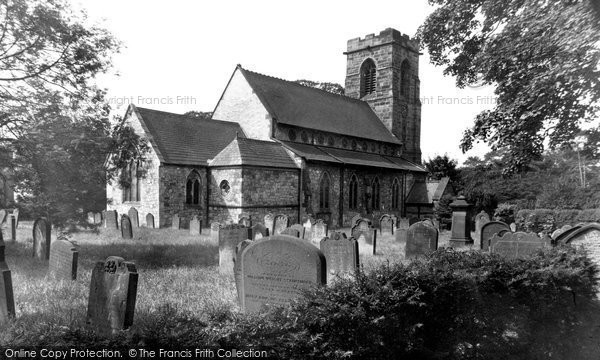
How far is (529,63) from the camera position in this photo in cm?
925

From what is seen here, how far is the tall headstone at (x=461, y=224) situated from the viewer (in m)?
14.4

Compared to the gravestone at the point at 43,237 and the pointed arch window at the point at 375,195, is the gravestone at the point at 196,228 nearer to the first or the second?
the gravestone at the point at 43,237

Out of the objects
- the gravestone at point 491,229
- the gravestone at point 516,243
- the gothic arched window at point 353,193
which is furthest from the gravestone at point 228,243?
the gothic arched window at point 353,193

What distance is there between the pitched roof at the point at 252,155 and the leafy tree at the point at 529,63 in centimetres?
1165

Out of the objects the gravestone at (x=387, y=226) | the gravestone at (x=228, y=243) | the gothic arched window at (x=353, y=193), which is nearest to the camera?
the gravestone at (x=228, y=243)

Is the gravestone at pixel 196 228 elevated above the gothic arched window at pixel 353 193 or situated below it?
below

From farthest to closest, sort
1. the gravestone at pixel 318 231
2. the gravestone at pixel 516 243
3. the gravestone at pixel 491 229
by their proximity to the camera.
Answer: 1. the gravestone at pixel 318 231
2. the gravestone at pixel 491 229
3. the gravestone at pixel 516 243

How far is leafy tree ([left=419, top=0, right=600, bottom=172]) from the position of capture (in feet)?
25.7

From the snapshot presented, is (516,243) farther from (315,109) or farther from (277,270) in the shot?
(315,109)

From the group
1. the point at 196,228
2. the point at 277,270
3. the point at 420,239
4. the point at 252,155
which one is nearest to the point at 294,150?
the point at 252,155

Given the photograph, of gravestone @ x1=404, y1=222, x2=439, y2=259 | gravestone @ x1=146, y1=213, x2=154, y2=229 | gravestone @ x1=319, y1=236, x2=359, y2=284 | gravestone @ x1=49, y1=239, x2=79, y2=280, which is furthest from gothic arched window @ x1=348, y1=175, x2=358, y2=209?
gravestone @ x1=49, y1=239, x2=79, y2=280

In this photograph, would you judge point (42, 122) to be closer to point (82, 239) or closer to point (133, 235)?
point (82, 239)

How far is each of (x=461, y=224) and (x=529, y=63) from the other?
22.0ft

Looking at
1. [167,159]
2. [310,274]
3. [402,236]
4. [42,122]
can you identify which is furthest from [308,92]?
[310,274]
